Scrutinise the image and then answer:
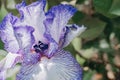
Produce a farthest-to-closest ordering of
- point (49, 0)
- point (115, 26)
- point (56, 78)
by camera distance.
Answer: point (115, 26), point (49, 0), point (56, 78)

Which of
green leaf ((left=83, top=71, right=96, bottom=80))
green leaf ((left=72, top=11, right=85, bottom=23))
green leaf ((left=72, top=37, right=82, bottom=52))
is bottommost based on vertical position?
green leaf ((left=83, top=71, right=96, bottom=80))

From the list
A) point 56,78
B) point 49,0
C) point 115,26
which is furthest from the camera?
point 115,26

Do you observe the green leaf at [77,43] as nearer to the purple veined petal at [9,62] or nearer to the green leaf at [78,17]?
the green leaf at [78,17]

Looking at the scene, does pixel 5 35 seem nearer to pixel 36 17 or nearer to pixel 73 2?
pixel 36 17

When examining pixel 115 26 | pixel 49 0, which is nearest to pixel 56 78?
pixel 49 0

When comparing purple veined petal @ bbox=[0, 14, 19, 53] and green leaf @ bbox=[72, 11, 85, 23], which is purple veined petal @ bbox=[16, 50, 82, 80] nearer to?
purple veined petal @ bbox=[0, 14, 19, 53]

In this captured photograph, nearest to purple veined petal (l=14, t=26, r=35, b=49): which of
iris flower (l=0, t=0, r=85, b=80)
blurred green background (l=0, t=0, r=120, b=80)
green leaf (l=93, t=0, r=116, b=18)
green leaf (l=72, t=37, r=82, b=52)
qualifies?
iris flower (l=0, t=0, r=85, b=80)

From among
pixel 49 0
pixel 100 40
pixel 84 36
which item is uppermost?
pixel 49 0
